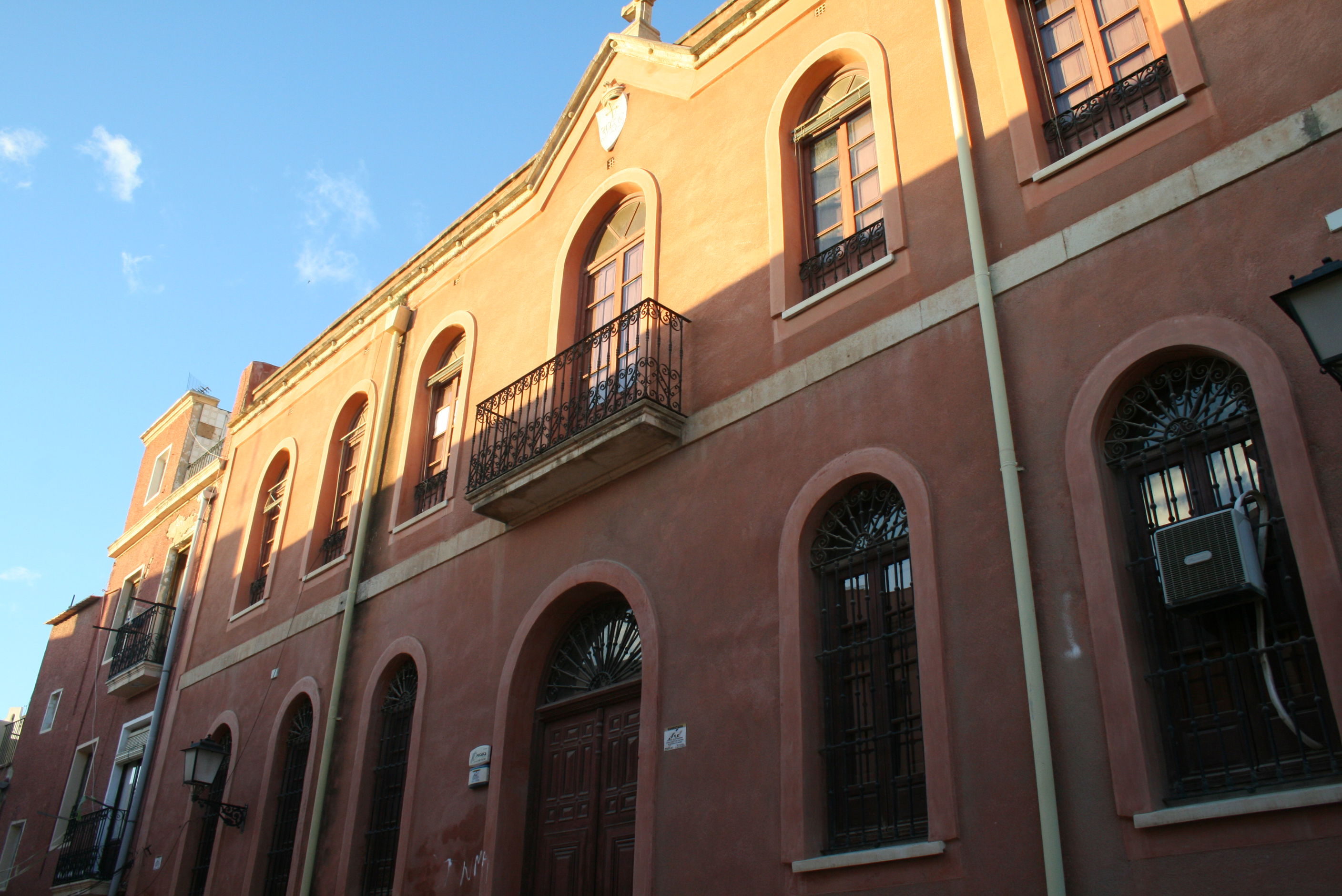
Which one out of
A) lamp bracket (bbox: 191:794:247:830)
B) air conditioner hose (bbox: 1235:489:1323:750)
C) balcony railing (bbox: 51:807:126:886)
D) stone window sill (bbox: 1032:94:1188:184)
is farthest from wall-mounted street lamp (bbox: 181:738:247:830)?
air conditioner hose (bbox: 1235:489:1323:750)

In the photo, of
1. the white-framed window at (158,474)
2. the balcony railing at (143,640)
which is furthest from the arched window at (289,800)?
the white-framed window at (158,474)

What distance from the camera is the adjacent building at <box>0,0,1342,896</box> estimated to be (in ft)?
20.4

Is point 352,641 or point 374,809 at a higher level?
point 352,641

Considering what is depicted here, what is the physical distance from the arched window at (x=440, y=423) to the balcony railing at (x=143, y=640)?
7.09m

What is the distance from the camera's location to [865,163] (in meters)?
9.93

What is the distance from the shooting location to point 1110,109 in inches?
318

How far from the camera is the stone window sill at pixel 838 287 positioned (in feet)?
29.0

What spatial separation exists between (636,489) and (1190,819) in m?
5.63

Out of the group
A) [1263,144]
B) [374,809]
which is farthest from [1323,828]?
[374,809]

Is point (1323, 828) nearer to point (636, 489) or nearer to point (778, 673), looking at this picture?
point (778, 673)

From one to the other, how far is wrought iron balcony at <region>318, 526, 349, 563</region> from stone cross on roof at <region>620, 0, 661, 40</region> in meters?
7.06

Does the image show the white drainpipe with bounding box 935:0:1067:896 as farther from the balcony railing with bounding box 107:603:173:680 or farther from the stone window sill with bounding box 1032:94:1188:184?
the balcony railing with bounding box 107:603:173:680

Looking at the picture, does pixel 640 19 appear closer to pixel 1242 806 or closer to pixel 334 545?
pixel 334 545

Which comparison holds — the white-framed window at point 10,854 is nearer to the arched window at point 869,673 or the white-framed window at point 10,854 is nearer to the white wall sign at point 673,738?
the white wall sign at point 673,738
